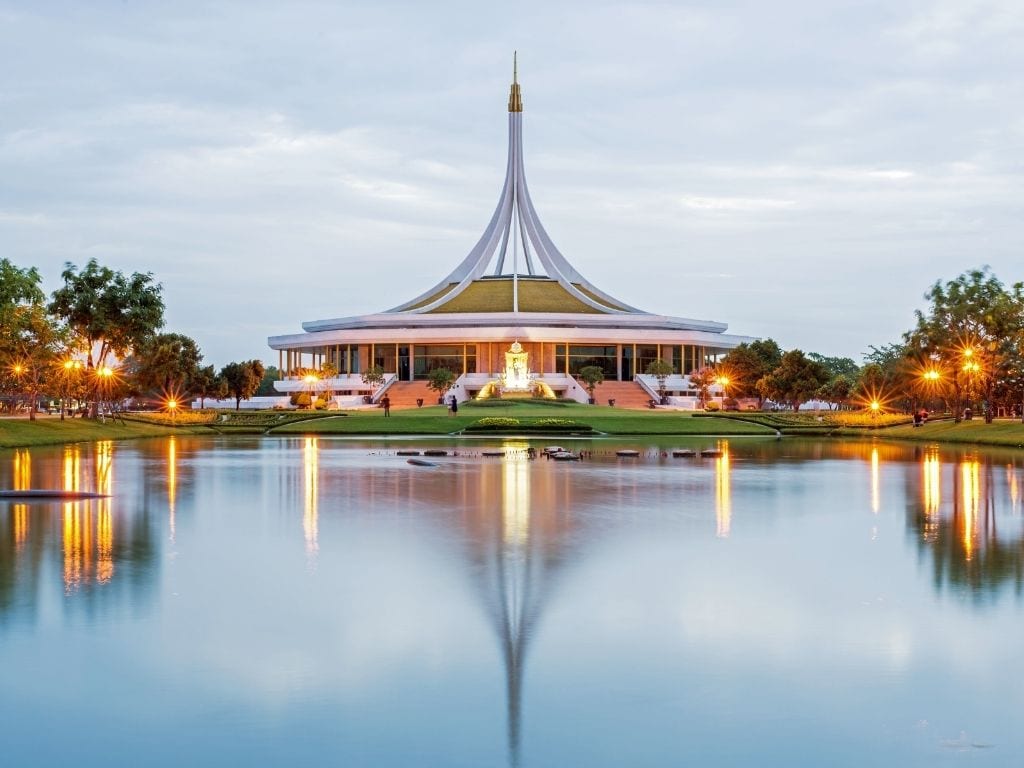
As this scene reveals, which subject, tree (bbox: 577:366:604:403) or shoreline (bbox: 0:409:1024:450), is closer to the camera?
shoreline (bbox: 0:409:1024:450)

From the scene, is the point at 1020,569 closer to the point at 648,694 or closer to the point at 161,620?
the point at 648,694

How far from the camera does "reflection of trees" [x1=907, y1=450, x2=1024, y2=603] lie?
31.5ft

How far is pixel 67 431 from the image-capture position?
114ft

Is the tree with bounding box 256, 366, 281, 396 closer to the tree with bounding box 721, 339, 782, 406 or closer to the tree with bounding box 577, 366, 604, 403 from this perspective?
the tree with bounding box 577, 366, 604, 403

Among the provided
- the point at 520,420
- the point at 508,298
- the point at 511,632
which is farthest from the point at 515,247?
the point at 511,632

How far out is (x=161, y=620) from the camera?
799 cm

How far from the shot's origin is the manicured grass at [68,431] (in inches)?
1258

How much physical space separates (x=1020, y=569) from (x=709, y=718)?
5353mm

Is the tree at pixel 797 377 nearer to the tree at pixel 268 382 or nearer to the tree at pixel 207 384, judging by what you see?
the tree at pixel 207 384

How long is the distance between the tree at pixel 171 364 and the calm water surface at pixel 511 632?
45.3 meters

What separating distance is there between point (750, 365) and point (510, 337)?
1843 centimetres

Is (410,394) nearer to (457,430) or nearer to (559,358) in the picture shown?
(559,358)

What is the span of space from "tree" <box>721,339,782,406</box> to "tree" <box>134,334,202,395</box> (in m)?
27.4

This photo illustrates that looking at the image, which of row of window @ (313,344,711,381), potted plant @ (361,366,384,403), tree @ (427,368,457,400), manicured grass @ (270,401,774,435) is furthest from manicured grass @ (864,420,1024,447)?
row of window @ (313,344,711,381)
